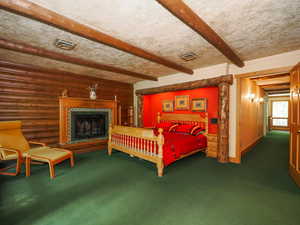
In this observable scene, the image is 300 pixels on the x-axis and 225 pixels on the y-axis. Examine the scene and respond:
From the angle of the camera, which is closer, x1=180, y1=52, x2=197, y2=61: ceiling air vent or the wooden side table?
x1=180, y1=52, x2=197, y2=61: ceiling air vent

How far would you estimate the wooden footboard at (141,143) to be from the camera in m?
3.13

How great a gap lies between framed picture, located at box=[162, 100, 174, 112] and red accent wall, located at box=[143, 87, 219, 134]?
17 centimetres

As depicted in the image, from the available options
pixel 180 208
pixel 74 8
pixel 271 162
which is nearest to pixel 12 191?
pixel 180 208

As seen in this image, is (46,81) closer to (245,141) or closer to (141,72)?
(141,72)

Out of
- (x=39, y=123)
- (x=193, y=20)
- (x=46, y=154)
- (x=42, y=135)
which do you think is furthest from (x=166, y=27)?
(x=42, y=135)

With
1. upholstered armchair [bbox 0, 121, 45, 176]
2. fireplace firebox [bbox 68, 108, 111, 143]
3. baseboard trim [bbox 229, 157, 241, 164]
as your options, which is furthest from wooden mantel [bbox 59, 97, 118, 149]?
baseboard trim [bbox 229, 157, 241, 164]

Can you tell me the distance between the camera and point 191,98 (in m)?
5.49

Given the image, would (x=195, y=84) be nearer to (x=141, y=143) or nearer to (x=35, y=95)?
(x=141, y=143)

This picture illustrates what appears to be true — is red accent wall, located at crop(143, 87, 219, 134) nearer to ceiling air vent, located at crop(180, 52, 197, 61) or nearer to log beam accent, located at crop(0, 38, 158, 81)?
ceiling air vent, located at crop(180, 52, 197, 61)

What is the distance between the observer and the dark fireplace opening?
4909 mm

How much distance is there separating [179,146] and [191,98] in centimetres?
250

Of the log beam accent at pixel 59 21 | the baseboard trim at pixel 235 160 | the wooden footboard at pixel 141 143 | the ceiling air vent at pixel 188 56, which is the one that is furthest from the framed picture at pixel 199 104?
the log beam accent at pixel 59 21

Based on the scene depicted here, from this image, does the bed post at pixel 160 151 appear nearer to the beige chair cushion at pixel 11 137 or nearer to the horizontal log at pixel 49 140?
the beige chair cushion at pixel 11 137

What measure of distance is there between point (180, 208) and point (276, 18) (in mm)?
3152
